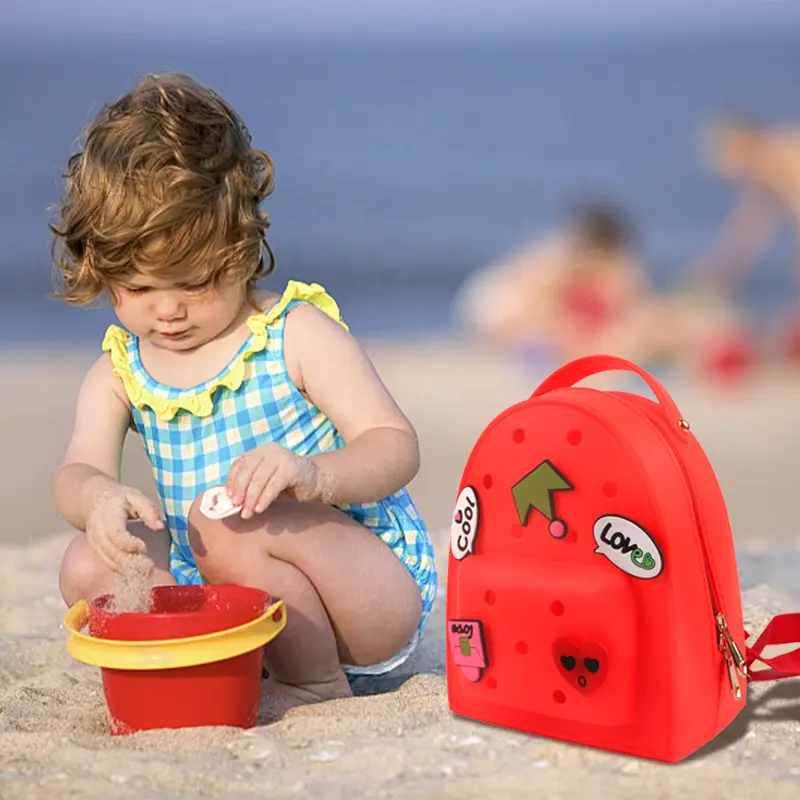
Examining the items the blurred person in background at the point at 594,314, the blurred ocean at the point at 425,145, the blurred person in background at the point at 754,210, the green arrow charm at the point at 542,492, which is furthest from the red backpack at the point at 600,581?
the blurred ocean at the point at 425,145

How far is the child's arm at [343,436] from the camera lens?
1.71m

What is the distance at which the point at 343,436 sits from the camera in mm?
1957

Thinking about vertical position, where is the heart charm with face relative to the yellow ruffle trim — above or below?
below

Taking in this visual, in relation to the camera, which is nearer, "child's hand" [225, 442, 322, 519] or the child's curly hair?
"child's hand" [225, 442, 322, 519]

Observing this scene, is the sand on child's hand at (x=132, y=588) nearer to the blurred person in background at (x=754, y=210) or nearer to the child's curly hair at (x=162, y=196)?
the child's curly hair at (x=162, y=196)

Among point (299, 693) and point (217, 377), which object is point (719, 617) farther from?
point (217, 377)

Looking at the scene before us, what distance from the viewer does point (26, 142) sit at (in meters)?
14.0

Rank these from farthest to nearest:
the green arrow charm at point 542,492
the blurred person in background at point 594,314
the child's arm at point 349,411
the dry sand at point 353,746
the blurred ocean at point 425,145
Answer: the blurred ocean at point 425,145
the blurred person in background at point 594,314
the child's arm at point 349,411
the green arrow charm at point 542,492
the dry sand at point 353,746

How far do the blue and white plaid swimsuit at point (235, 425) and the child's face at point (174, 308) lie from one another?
58 millimetres

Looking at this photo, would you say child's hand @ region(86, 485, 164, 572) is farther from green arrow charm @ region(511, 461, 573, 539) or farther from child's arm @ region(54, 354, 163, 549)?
green arrow charm @ region(511, 461, 573, 539)

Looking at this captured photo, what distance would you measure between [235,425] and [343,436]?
175mm

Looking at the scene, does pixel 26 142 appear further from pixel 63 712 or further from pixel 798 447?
pixel 63 712

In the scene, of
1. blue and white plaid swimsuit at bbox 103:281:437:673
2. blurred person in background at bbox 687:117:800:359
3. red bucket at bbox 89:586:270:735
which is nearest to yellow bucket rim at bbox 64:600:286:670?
red bucket at bbox 89:586:270:735

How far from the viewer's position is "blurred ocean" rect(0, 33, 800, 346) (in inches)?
432
